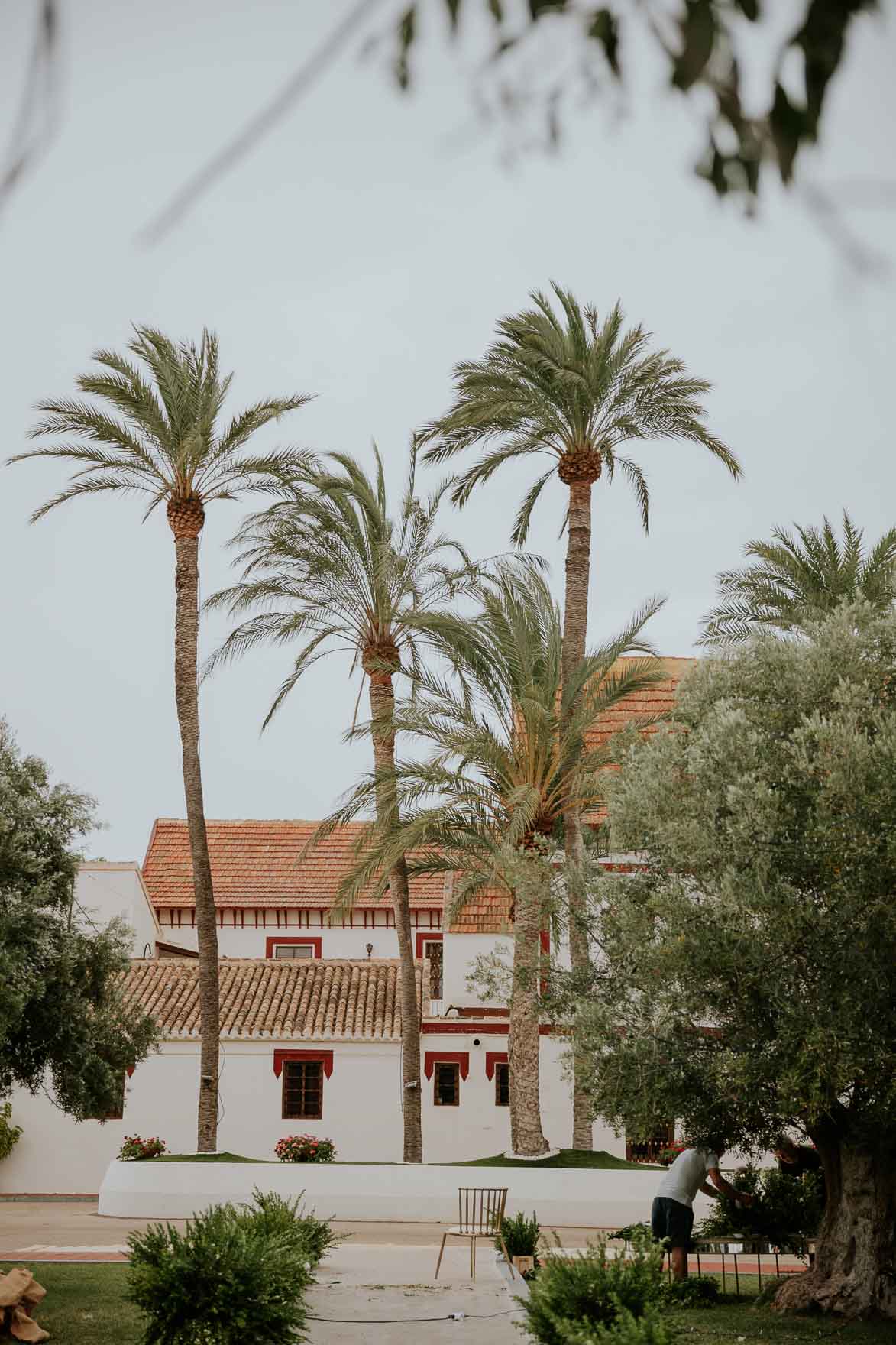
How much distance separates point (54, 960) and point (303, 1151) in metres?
11.5

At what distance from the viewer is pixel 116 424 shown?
2200 centimetres

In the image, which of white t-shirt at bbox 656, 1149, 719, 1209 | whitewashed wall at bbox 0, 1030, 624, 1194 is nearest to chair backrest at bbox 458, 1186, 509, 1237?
white t-shirt at bbox 656, 1149, 719, 1209

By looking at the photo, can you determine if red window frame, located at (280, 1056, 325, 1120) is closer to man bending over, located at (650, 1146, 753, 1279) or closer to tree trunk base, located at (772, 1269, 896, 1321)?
man bending over, located at (650, 1146, 753, 1279)

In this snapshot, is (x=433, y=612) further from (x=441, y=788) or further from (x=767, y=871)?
(x=767, y=871)

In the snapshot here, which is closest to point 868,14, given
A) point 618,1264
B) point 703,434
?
point 618,1264

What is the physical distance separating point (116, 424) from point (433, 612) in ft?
20.8

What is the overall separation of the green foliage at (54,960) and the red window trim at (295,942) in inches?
789

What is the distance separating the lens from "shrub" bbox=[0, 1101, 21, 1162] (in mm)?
27062

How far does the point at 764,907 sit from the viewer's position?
11.0 meters

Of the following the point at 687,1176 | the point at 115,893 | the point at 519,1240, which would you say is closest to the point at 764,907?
the point at 687,1176

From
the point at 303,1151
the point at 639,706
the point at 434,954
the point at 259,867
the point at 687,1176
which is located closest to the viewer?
the point at 687,1176

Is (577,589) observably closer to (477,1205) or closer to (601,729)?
(601,729)

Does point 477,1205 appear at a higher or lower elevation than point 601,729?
lower

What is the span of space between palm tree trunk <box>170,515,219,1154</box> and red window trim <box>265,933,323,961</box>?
12875mm
